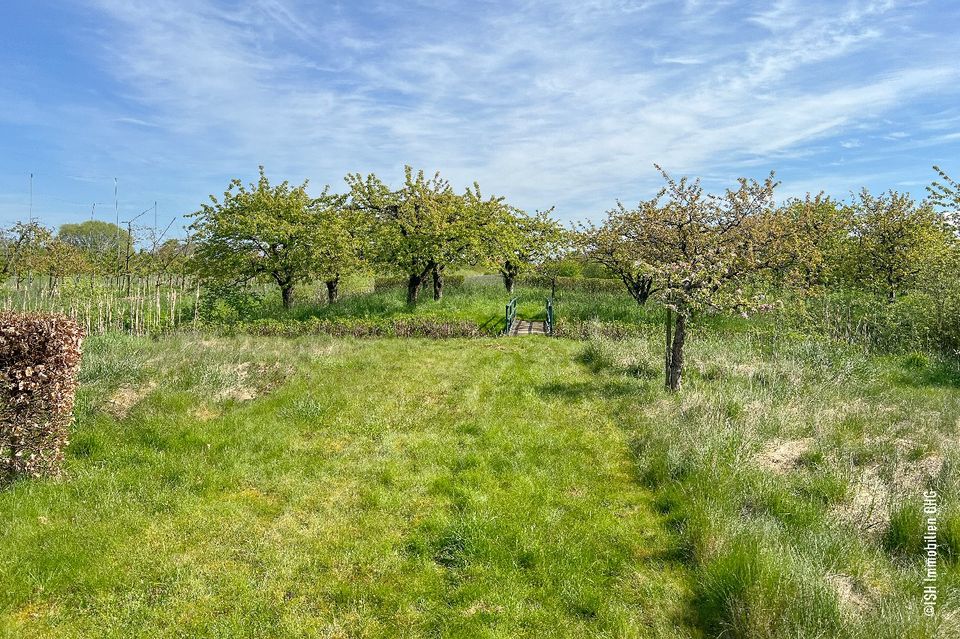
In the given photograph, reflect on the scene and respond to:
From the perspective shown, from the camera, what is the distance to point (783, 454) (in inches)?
290

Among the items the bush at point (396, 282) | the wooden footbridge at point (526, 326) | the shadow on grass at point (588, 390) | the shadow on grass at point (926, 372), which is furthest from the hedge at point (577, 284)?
the shadow on grass at point (588, 390)

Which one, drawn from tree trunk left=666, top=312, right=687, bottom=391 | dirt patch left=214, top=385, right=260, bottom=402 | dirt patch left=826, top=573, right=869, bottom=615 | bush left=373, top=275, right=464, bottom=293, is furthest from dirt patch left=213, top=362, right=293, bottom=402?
bush left=373, top=275, right=464, bottom=293

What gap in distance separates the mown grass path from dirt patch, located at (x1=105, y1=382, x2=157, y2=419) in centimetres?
4

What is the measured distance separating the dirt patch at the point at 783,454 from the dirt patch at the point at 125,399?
10543 mm

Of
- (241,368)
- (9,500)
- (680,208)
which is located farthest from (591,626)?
(680,208)

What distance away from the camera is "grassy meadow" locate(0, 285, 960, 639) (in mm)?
4223

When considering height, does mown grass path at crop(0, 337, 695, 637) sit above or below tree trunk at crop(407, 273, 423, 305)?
below

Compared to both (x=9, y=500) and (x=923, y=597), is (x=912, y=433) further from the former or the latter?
(x=9, y=500)

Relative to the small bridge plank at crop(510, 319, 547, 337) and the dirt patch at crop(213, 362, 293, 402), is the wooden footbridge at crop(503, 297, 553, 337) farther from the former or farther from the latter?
the dirt patch at crop(213, 362, 293, 402)

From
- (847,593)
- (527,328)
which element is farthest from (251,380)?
(527,328)

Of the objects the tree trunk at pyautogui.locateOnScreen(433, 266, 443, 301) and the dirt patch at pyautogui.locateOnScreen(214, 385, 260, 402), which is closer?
the dirt patch at pyautogui.locateOnScreen(214, 385, 260, 402)

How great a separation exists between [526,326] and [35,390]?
17.4 meters

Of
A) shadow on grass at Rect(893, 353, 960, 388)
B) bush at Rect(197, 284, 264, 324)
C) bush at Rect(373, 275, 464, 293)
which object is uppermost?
bush at Rect(373, 275, 464, 293)

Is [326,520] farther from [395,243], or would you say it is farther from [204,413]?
[395,243]
